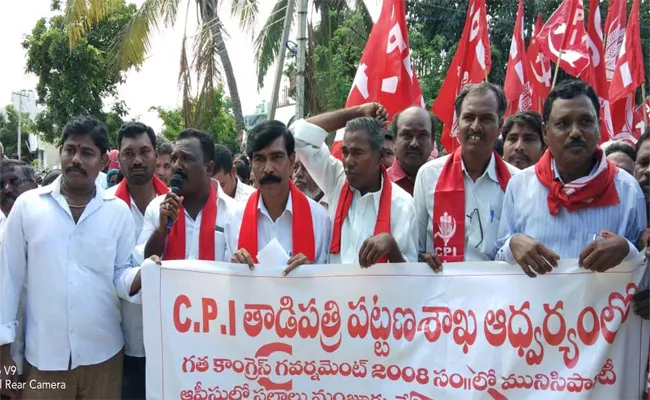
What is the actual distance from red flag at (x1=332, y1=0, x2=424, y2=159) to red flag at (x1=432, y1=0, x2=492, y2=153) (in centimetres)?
104

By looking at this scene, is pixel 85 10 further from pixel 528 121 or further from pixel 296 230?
pixel 296 230

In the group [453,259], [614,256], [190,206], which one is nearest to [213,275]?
[190,206]

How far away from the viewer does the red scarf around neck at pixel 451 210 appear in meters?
3.22

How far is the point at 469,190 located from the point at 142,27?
11705mm

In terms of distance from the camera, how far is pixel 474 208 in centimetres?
329

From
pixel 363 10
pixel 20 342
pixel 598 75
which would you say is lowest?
pixel 20 342

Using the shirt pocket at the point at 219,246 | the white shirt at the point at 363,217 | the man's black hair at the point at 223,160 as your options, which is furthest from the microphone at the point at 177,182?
the man's black hair at the point at 223,160

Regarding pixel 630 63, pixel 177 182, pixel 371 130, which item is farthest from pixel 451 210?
pixel 630 63

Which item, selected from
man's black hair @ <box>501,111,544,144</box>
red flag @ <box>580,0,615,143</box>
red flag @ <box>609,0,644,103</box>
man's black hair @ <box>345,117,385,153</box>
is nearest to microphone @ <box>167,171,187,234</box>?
man's black hair @ <box>345,117,385,153</box>

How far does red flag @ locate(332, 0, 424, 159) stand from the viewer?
6227 mm

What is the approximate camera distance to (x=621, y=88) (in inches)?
313

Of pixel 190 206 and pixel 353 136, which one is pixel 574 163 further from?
pixel 190 206

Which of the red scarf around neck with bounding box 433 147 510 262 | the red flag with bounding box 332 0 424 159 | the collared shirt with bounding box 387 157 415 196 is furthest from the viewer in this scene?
the red flag with bounding box 332 0 424 159

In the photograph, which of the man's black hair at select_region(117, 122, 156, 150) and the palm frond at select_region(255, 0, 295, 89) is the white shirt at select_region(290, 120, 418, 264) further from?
the palm frond at select_region(255, 0, 295, 89)
